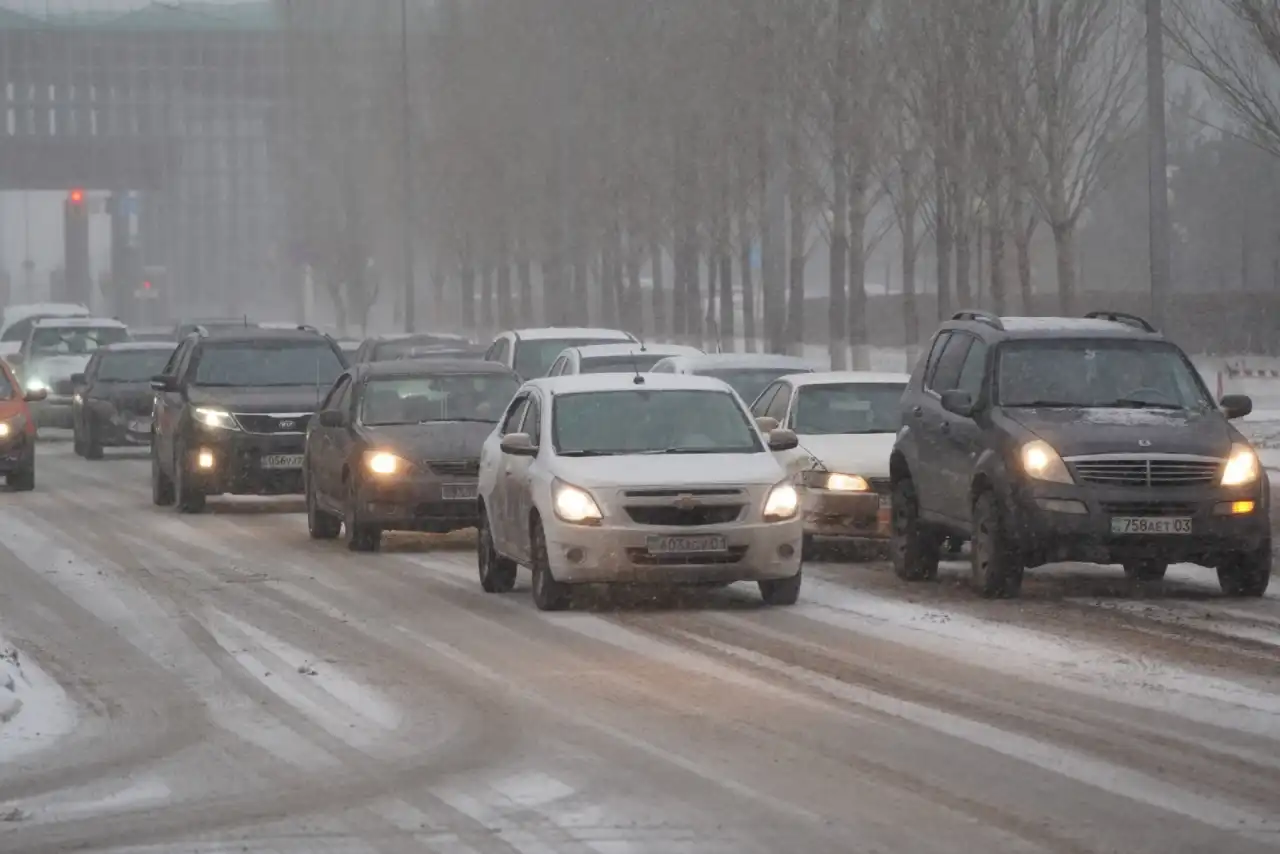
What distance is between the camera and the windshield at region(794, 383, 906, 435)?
22.1m

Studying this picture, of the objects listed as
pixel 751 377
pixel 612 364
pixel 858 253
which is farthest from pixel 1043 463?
pixel 858 253

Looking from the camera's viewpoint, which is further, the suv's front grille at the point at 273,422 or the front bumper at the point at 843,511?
the suv's front grille at the point at 273,422

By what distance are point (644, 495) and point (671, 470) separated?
0.30 metres

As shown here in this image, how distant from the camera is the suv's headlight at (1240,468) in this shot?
1711 centimetres

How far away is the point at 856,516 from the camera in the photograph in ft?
68.2

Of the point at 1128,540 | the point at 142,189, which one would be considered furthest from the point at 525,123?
the point at 1128,540

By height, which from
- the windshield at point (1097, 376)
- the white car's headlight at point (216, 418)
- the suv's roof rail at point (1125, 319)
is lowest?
the white car's headlight at point (216, 418)

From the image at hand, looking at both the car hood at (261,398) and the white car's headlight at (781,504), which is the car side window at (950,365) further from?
the car hood at (261,398)

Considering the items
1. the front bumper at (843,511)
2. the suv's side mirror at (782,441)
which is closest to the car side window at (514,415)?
the suv's side mirror at (782,441)

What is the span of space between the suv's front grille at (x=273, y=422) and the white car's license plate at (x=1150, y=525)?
37.4 ft

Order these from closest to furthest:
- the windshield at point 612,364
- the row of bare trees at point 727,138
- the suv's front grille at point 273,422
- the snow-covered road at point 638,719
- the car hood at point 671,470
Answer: the snow-covered road at point 638,719
the car hood at point 671,470
the suv's front grille at point 273,422
the windshield at point 612,364
the row of bare trees at point 727,138

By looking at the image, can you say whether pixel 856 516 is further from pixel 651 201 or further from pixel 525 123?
pixel 525 123

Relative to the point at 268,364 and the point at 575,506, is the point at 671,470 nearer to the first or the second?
the point at 575,506

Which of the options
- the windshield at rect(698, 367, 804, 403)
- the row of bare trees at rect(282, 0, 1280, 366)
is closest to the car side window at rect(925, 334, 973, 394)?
the windshield at rect(698, 367, 804, 403)
